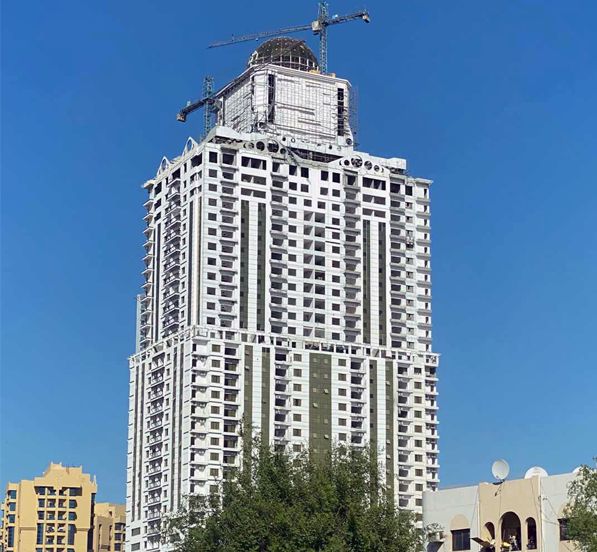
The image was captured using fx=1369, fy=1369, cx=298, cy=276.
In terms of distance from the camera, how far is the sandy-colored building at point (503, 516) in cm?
8575

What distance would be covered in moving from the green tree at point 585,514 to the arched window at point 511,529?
1348 centimetres

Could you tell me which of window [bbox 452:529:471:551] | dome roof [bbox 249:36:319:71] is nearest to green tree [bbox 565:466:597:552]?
window [bbox 452:529:471:551]

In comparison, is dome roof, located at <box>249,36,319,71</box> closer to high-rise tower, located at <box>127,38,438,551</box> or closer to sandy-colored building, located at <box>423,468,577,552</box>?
high-rise tower, located at <box>127,38,438,551</box>

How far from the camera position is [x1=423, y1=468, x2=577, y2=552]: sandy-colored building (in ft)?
281

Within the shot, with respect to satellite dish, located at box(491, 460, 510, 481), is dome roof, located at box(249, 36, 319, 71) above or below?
above

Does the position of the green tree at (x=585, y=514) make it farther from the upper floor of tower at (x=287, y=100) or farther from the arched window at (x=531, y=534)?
the upper floor of tower at (x=287, y=100)

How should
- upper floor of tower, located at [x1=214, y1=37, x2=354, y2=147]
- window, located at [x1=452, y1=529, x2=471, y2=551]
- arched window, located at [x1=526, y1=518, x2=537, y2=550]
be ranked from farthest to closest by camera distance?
upper floor of tower, located at [x1=214, y1=37, x2=354, y2=147]
window, located at [x1=452, y1=529, x2=471, y2=551]
arched window, located at [x1=526, y1=518, x2=537, y2=550]

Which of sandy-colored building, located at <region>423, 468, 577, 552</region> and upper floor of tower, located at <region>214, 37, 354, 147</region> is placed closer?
sandy-colored building, located at <region>423, 468, 577, 552</region>

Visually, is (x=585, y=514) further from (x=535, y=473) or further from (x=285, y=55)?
(x=285, y=55)

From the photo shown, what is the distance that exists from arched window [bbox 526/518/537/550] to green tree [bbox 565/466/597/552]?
38.2 ft

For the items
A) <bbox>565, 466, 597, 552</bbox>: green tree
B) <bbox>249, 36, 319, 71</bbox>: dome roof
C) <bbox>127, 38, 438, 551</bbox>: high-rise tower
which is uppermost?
<bbox>249, 36, 319, 71</bbox>: dome roof

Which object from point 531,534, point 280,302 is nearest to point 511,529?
point 531,534

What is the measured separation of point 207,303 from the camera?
170 m

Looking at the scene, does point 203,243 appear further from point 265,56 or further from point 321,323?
Answer: point 265,56
